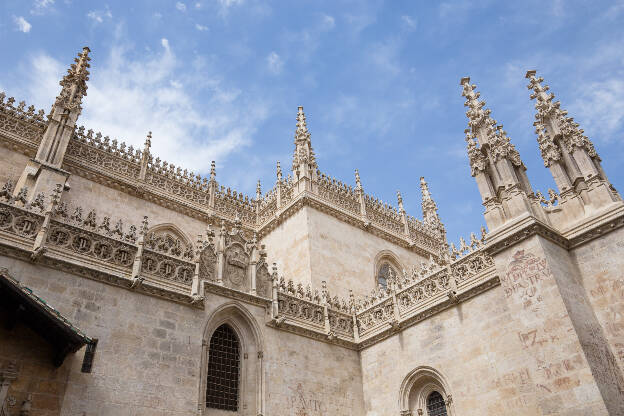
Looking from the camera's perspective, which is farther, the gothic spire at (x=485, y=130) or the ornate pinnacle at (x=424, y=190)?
the ornate pinnacle at (x=424, y=190)

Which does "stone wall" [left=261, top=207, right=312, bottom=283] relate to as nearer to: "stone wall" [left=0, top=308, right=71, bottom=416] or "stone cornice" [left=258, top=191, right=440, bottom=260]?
"stone cornice" [left=258, top=191, right=440, bottom=260]

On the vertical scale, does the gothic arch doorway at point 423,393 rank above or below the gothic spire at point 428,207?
below

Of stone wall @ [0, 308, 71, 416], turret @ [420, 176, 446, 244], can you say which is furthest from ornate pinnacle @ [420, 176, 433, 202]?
stone wall @ [0, 308, 71, 416]

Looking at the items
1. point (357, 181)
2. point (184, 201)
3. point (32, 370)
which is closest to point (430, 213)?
point (357, 181)

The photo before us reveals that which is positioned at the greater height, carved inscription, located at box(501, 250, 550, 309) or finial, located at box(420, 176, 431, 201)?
finial, located at box(420, 176, 431, 201)

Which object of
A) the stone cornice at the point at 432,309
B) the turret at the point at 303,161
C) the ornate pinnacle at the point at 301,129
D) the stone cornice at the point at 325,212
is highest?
the ornate pinnacle at the point at 301,129

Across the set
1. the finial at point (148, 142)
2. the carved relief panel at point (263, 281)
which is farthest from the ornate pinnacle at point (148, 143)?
the carved relief panel at point (263, 281)

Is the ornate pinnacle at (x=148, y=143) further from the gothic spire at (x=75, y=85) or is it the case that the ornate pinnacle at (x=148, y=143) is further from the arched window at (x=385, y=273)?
the arched window at (x=385, y=273)

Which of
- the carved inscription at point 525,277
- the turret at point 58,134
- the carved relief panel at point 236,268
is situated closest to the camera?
the carved inscription at point 525,277

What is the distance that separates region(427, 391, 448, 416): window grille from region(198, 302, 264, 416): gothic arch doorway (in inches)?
202

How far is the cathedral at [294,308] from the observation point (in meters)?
10.4

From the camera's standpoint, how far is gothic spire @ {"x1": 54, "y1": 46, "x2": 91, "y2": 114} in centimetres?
1855

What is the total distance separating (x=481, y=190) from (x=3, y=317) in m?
12.4

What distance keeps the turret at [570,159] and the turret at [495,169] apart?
0.87 m
